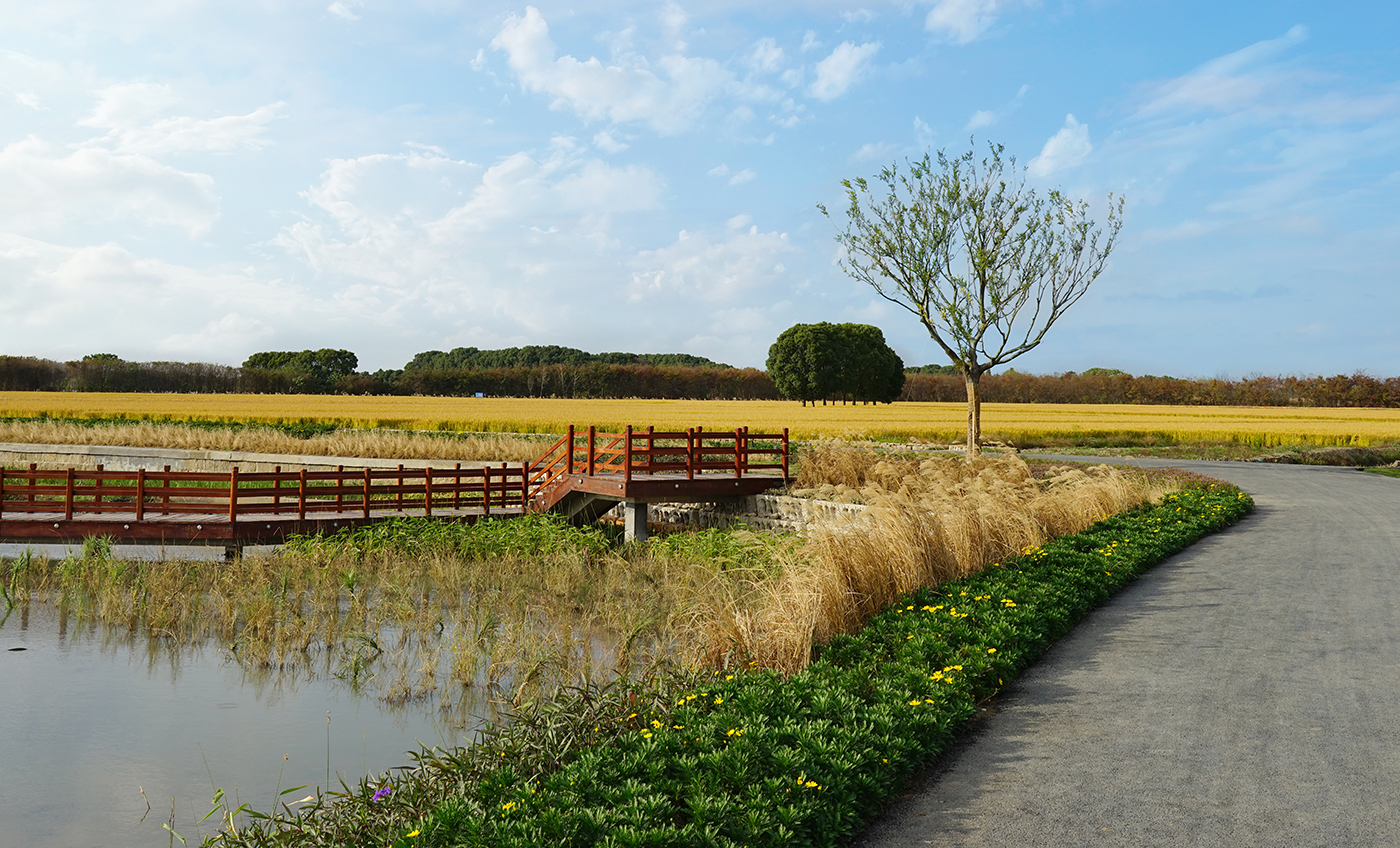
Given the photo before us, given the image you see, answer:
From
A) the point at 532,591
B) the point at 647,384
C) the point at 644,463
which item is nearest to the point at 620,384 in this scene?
the point at 647,384

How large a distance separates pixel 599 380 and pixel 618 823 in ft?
318

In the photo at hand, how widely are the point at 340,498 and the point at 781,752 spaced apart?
621 inches

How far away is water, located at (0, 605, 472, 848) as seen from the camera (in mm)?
6742

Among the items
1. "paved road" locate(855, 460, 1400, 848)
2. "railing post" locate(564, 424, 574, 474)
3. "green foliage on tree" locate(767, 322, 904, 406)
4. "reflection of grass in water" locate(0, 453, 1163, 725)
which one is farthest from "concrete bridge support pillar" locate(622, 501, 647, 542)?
"green foliage on tree" locate(767, 322, 904, 406)

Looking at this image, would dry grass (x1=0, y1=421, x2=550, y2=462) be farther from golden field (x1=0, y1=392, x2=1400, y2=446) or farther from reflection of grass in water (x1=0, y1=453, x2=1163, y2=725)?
reflection of grass in water (x1=0, y1=453, x2=1163, y2=725)

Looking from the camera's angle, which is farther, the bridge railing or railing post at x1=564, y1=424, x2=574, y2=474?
railing post at x1=564, y1=424, x2=574, y2=474

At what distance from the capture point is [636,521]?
19.4 meters

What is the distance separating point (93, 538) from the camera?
53.9 feet

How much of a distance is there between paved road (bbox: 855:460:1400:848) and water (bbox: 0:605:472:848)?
15.2 ft

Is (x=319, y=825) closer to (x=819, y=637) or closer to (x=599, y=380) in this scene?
(x=819, y=637)

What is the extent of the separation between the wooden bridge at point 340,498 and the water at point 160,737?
605 cm

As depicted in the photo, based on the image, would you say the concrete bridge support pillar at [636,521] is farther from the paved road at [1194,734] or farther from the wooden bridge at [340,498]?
the paved road at [1194,734]

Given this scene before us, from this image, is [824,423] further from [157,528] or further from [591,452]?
[157,528]

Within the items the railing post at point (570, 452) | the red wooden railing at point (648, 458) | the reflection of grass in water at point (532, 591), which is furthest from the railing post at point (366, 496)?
the railing post at point (570, 452)
